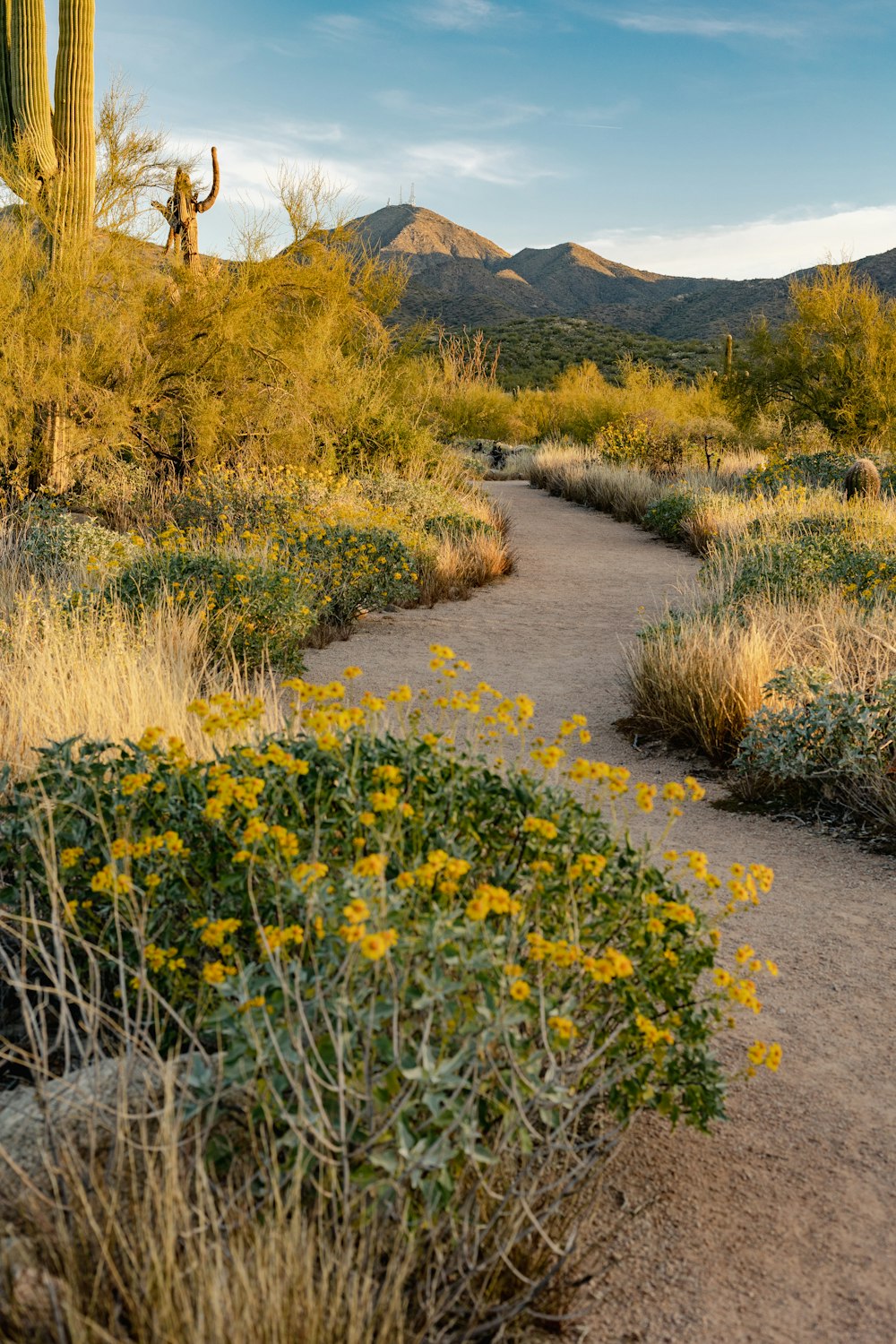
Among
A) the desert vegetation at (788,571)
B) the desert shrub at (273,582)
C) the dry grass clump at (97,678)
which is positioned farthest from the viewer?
the desert shrub at (273,582)

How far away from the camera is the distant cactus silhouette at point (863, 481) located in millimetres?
13172

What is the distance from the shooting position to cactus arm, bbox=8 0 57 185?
10805 millimetres

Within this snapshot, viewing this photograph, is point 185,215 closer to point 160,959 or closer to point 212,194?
point 212,194

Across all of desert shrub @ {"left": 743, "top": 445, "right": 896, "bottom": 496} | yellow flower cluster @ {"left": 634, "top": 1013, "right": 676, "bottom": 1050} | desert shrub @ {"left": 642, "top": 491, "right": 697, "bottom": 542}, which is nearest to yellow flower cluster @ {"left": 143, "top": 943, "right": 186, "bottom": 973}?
yellow flower cluster @ {"left": 634, "top": 1013, "right": 676, "bottom": 1050}

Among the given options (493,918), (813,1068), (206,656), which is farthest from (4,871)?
(206,656)

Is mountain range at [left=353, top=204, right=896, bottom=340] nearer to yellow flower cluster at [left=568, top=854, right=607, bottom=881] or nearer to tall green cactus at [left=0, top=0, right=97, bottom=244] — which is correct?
tall green cactus at [left=0, top=0, right=97, bottom=244]

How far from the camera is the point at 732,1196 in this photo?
250cm

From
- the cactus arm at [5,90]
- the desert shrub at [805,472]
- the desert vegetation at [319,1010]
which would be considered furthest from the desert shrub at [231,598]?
the desert shrub at [805,472]

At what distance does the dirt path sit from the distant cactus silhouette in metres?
9.09

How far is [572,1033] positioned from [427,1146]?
0.33 metres

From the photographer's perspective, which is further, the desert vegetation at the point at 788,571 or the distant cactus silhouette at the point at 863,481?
the distant cactus silhouette at the point at 863,481

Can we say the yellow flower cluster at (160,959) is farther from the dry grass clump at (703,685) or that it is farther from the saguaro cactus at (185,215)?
the saguaro cactus at (185,215)

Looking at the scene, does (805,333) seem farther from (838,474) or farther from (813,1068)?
(813,1068)

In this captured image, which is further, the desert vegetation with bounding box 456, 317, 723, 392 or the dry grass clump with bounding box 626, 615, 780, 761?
the desert vegetation with bounding box 456, 317, 723, 392
